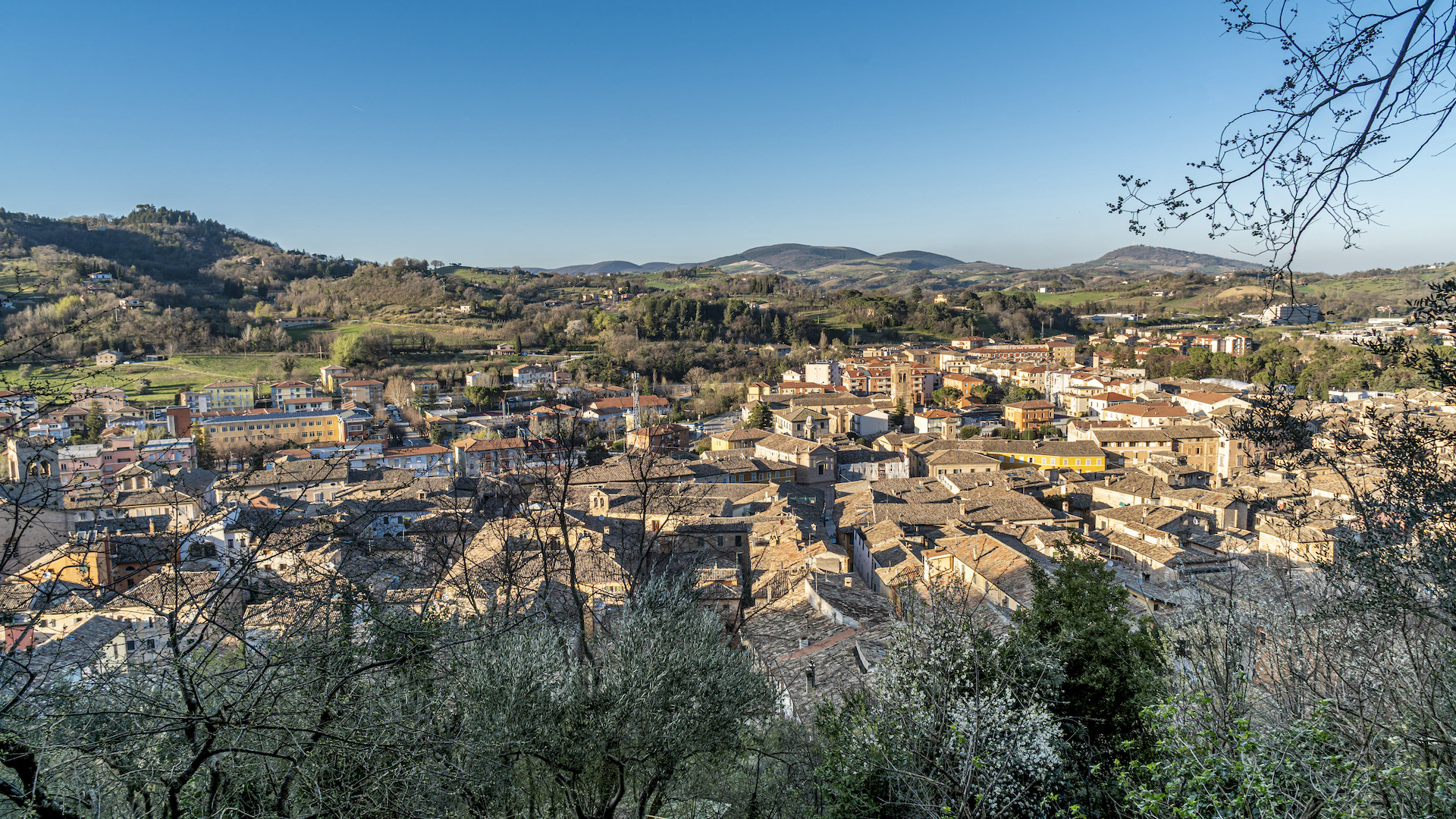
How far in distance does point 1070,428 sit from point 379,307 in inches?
2347

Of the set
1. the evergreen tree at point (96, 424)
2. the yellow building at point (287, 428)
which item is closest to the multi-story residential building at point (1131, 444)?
the yellow building at point (287, 428)

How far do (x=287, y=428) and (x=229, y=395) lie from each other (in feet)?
25.8

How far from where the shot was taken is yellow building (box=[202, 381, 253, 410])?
38.1 m

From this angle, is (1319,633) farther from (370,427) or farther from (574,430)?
(370,427)

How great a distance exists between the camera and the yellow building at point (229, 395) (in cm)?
3806

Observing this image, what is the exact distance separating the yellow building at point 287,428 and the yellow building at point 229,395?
17.6ft

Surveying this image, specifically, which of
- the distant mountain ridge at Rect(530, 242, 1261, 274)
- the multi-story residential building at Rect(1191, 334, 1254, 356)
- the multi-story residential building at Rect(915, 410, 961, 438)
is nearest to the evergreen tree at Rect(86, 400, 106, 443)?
the multi-story residential building at Rect(915, 410, 961, 438)

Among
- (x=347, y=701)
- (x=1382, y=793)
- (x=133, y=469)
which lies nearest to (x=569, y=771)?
(x=347, y=701)

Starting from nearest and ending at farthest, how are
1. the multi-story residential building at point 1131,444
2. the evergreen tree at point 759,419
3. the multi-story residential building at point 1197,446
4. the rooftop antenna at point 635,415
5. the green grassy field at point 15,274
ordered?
the multi-story residential building at point 1131,444, the multi-story residential building at point 1197,446, the green grassy field at point 15,274, the evergreen tree at point 759,419, the rooftop antenna at point 635,415

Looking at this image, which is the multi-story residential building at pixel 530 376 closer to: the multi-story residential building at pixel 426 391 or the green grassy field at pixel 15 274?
the multi-story residential building at pixel 426 391

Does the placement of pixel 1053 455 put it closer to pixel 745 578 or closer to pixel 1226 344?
pixel 745 578

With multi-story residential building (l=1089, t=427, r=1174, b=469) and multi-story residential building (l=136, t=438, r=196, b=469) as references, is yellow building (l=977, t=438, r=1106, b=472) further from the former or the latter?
multi-story residential building (l=136, t=438, r=196, b=469)

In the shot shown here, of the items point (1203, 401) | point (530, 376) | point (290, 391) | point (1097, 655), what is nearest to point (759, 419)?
point (530, 376)

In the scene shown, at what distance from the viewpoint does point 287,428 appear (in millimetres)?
34344
